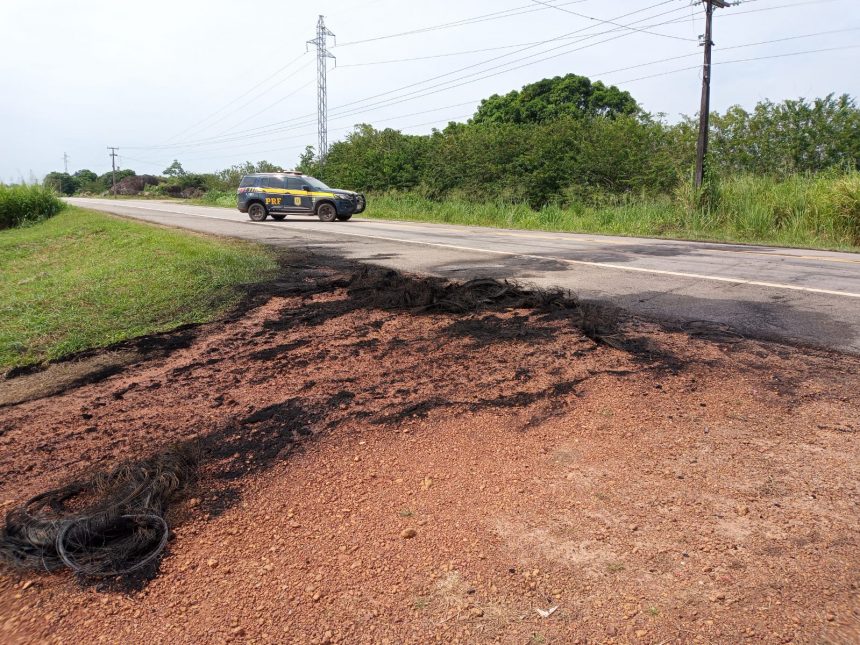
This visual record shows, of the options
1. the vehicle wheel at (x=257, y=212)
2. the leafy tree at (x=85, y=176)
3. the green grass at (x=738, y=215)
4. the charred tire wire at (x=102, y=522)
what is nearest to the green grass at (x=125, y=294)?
the charred tire wire at (x=102, y=522)

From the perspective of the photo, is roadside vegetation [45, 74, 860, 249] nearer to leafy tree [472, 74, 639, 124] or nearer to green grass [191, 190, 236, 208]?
green grass [191, 190, 236, 208]

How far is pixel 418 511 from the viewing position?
2.81 metres

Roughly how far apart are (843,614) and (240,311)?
5.69 metres

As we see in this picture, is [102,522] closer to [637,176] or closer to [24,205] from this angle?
[637,176]

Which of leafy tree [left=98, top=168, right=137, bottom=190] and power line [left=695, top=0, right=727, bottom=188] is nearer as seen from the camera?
power line [left=695, top=0, right=727, bottom=188]

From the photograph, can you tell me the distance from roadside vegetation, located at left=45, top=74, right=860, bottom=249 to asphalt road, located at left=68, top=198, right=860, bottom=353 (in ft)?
14.2

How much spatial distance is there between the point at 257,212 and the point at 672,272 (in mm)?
16992

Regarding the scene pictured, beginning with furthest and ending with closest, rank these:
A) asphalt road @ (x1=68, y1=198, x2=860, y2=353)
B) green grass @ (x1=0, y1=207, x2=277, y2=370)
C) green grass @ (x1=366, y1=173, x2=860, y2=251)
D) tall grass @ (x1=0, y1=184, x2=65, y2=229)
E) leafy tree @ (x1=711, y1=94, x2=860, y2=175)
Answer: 1. tall grass @ (x1=0, y1=184, x2=65, y2=229)
2. leafy tree @ (x1=711, y1=94, x2=860, y2=175)
3. green grass @ (x1=366, y1=173, x2=860, y2=251)
4. green grass @ (x1=0, y1=207, x2=277, y2=370)
5. asphalt road @ (x1=68, y1=198, x2=860, y2=353)

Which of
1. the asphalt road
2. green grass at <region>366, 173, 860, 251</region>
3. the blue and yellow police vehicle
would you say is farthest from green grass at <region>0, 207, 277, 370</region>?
green grass at <region>366, 173, 860, 251</region>

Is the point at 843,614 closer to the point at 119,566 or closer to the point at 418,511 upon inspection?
the point at 418,511

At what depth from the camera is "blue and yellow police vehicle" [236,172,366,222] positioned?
72.6 ft

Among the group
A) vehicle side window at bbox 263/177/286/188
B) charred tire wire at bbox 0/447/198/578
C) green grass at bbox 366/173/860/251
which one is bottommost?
charred tire wire at bbox 0/447/198/578

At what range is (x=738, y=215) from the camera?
1723cm

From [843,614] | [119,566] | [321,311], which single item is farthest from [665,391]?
[321,311]
